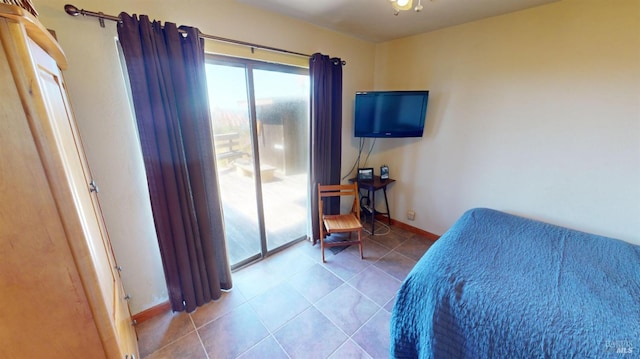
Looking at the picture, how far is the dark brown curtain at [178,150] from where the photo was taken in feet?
4.55

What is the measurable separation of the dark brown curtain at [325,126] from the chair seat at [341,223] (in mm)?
168

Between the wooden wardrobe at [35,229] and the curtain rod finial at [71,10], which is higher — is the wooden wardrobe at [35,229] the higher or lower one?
the lower one

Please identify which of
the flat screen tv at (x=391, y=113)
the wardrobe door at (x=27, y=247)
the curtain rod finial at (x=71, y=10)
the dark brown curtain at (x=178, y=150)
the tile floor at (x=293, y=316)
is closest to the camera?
the wardrobe door at (x=27, y=247)

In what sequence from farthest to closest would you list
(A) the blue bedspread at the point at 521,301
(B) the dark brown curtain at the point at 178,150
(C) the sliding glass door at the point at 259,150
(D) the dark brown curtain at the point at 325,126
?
(D) the dark brown curtain at the point at 325,126
(C) the sliding glass door at the point at 259,150
(B) the dark brown curtain at the point at 178,150
(A) the blue bedspread at the point at 521,301

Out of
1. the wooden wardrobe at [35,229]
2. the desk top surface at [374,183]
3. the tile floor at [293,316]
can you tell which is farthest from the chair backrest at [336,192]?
the wooden wardrobe at [35,229]

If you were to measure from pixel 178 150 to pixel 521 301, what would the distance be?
2.16 m

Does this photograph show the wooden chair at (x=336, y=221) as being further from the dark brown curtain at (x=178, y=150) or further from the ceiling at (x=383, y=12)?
the ceiling at (x=383, y=12)

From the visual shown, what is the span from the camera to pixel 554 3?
5.91 ft

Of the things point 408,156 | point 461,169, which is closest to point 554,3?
point 461,169

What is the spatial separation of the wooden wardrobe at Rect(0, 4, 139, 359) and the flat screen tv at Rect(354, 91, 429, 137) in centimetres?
243

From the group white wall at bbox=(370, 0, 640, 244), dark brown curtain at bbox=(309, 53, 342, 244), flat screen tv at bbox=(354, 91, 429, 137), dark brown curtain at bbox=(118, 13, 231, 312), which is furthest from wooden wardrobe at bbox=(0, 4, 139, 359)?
white wall at bbox=(370, 0, 640, 244)

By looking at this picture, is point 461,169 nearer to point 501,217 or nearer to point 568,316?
point 501,217

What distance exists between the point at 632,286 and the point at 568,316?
1.92 feet

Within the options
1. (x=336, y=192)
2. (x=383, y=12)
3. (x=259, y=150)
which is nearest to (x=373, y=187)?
(x=336, y=192)
